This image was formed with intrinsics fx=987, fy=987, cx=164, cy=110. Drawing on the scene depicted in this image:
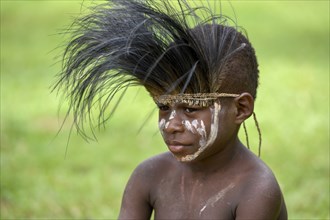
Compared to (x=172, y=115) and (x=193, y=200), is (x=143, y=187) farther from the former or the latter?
(x=172, y=115)

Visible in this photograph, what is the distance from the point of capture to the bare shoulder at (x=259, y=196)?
4.09 meters

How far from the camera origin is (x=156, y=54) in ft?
13.6

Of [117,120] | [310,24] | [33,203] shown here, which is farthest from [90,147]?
[310,24]

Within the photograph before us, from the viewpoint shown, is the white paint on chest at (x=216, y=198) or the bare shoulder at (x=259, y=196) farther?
the white paint on chest at (x=216, y=198)

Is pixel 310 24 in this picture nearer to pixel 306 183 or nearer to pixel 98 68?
pixel 306 183

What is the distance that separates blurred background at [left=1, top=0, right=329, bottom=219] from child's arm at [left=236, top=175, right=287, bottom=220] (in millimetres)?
577

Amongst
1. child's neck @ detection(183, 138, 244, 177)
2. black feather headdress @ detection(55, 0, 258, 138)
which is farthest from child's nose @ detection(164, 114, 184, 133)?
child's neck @ detection(183, 138, 244, 177)

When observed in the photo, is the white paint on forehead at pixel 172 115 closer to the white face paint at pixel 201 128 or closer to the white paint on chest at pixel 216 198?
the white face paint at pixel 201 128

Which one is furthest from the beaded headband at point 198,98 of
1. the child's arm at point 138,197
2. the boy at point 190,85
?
the child's arm at point 138,197

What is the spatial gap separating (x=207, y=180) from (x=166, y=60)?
0.56 metres

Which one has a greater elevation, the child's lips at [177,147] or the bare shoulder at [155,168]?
the child's lips at [177,147]

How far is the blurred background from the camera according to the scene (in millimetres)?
6582

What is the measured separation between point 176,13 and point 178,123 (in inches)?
19.0

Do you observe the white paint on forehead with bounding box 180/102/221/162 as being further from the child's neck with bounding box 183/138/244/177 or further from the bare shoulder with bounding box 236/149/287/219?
the bare shoulder with bounding box 236/149/287/219
